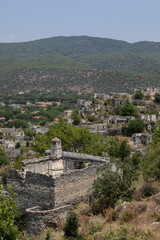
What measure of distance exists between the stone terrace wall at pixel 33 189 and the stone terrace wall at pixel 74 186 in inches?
11.0

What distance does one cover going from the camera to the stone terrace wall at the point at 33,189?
459 inches

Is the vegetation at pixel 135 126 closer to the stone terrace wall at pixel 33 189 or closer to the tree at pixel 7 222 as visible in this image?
the stone terrace wall at pixel 33 189

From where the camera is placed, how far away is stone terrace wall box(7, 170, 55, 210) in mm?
11656

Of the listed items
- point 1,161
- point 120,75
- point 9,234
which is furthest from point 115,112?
point 120,75

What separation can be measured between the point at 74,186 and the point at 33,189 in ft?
5.29

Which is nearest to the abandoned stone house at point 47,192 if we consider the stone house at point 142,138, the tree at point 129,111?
the stone house at point 142,138

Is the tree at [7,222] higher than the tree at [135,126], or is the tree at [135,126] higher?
the tree at [7,222]

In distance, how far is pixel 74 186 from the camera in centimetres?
1234

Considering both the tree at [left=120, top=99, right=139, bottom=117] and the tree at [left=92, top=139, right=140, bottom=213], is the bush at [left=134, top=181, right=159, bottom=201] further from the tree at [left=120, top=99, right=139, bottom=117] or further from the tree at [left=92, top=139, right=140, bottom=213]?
the tree at [left=120, top=99, right=139, bottom=117]

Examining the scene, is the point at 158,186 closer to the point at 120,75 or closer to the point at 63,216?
the point at 63,216

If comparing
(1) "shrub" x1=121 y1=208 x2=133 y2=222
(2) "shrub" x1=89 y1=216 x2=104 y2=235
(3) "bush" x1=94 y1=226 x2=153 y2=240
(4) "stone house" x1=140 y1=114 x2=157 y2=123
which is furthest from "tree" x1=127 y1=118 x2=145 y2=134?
(3) "bush" x1=94 y1=226 x2=153 y2=240

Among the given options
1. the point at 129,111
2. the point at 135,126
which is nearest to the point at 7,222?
the point at 135,126

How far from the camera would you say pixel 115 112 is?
5766 centimetres

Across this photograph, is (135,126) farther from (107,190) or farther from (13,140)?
(107,190)
